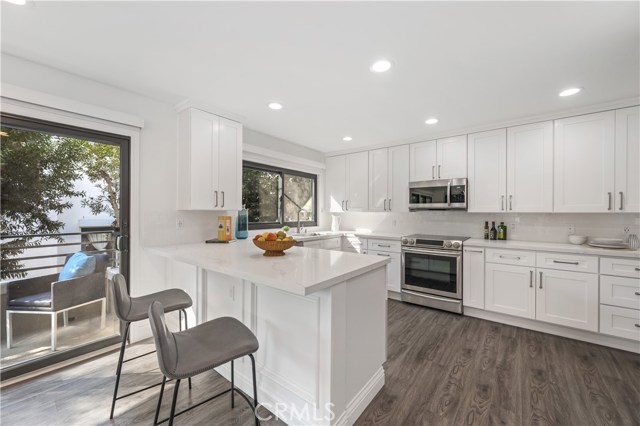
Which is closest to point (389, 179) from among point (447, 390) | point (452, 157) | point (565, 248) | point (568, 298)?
point (452, 157)

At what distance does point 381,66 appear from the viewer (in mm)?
2061

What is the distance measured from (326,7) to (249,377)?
2425 mm

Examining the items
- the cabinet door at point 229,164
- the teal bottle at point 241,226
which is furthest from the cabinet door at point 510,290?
the cabinet door at point 229,164

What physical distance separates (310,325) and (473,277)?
261 centimetres

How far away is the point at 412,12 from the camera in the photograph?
4.97 feet

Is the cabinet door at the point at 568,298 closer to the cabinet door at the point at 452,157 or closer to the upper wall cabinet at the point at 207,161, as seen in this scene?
the cabinet door at the point at 452,157

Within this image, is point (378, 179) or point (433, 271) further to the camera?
point (378, 179)

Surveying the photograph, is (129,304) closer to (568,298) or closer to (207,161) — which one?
(207,161)

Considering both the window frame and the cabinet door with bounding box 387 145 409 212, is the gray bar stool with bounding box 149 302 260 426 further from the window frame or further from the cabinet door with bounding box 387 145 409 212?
the cabinet door with bounding box 387 145 409 212

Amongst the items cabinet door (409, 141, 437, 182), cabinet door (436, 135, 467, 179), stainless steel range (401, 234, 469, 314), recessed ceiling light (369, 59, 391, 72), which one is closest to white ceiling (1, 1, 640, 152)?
recessed ceiling light (369, 59, 391, 72)

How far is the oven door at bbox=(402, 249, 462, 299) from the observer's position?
340cm

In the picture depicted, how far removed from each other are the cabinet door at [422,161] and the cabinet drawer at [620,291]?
209 centimetres

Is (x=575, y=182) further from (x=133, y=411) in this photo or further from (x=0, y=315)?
(x=0, y=315)

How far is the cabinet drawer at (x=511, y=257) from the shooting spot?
2.95 metres
